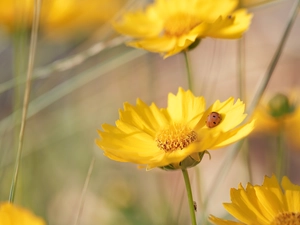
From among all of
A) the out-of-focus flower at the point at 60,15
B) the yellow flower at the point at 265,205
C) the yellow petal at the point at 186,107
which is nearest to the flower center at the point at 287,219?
the yellow flower at the point at 265,205

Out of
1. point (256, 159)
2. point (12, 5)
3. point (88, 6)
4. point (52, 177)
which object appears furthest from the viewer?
point (256, 159)

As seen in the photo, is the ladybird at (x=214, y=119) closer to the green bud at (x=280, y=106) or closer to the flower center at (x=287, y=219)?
the flower center at (x=287, y=219)

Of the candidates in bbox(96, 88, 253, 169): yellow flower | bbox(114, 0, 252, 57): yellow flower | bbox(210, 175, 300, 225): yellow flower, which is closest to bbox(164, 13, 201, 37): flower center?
bbox(114, 0, 252, 57): yellow flower

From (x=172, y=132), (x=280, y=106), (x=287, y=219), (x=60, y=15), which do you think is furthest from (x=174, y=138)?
(x=60, y=15)

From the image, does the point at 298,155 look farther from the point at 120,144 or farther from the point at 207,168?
the point at 120,144

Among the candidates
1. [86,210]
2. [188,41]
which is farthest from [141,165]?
[86,210]

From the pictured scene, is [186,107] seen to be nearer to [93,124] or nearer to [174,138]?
[174,138]
